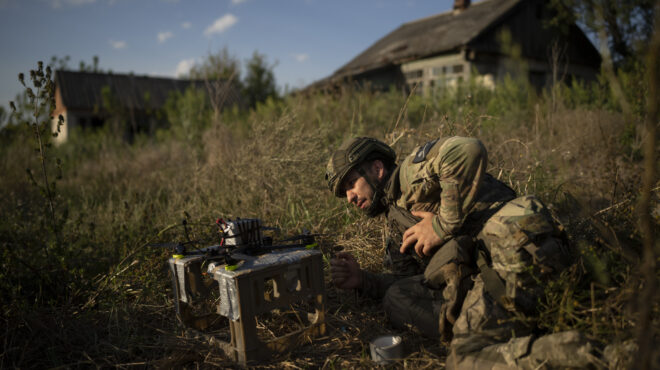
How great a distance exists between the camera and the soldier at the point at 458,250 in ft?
7.07

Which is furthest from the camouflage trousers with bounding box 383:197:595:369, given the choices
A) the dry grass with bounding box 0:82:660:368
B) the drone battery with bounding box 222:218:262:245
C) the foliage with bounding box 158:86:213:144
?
the foliage with bounding box 158:86:213:144

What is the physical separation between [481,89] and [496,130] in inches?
130

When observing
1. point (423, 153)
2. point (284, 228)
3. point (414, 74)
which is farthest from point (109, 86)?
point (423, 153)

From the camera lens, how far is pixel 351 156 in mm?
2918

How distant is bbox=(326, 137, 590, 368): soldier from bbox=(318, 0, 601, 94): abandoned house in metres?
10.5

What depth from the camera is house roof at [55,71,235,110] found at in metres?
20.8

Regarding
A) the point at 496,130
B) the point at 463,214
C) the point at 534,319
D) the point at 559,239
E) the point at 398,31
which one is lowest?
the point at 534,319

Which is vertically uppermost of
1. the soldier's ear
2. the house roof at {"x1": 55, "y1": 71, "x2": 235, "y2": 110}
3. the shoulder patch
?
the house roof at {"x1": 55, "y1": 71, "x2": 235, "y2": 110}

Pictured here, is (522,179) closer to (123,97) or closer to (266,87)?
(123,97)

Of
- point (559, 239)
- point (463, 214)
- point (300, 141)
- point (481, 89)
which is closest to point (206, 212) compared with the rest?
point (300, 141)

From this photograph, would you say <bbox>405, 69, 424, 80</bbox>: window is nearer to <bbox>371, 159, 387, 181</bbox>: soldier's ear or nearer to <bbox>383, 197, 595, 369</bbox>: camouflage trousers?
<bbox>371, 159, 387, 181</bbox>: soldier's ear

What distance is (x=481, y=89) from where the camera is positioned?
346 inches

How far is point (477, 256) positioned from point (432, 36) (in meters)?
→ 16.0

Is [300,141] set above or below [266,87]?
below
